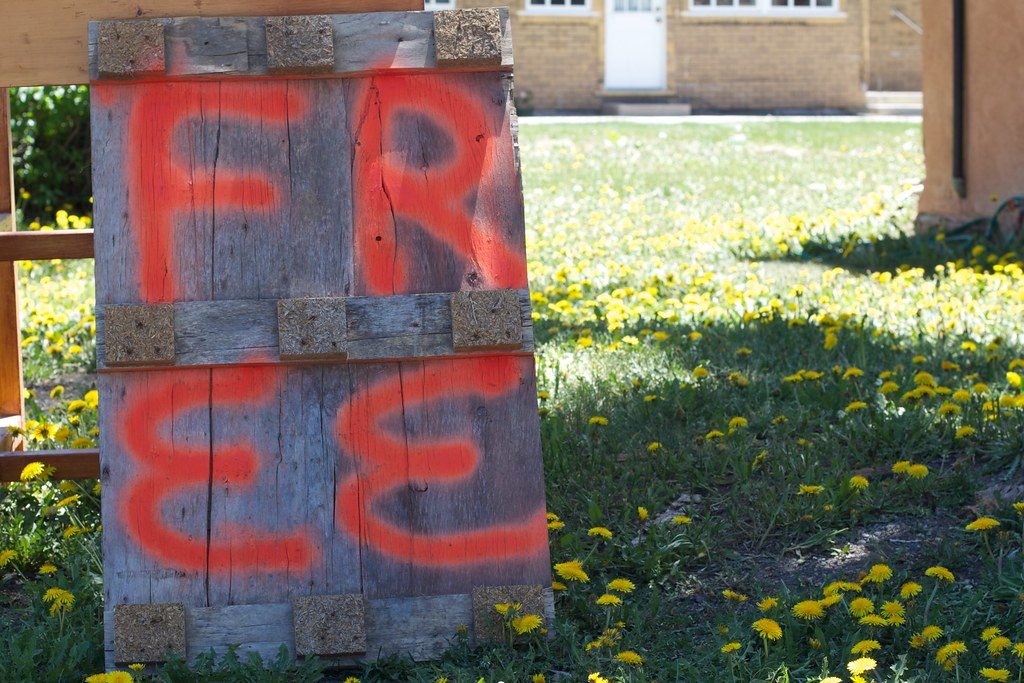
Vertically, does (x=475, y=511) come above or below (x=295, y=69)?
below

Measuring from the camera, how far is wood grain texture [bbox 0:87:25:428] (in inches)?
138

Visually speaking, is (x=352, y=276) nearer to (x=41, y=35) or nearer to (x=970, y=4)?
(x=41, y=35)

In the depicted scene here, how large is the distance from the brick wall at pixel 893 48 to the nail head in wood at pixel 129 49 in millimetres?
21264

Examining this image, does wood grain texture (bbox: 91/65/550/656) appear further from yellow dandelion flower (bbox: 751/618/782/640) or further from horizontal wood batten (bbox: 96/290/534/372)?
yellow dandelion flower (bbox: 751/618/782/640)

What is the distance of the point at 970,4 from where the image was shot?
8.16m

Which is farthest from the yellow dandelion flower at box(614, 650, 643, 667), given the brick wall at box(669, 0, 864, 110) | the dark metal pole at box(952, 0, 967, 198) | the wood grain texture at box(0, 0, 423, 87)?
the brick wall at box(669, 0, 864, 110)

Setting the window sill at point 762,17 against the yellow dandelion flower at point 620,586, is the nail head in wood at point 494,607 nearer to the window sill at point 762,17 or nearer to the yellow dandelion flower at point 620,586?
the yellow dandelion flower at point 620,586

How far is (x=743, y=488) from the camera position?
12.0ft

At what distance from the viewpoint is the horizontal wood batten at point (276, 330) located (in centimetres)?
270

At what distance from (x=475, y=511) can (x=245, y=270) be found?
75 cm

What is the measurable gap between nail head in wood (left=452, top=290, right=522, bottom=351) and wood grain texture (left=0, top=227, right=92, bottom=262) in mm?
1241

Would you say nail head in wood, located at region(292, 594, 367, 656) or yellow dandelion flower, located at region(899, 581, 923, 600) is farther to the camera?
yellow dandelion flower, located at region(899, 581, 923, 600)

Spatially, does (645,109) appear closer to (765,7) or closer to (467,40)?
(765,7)

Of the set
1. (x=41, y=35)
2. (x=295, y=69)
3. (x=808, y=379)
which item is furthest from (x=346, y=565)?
(x=808, y=379)
